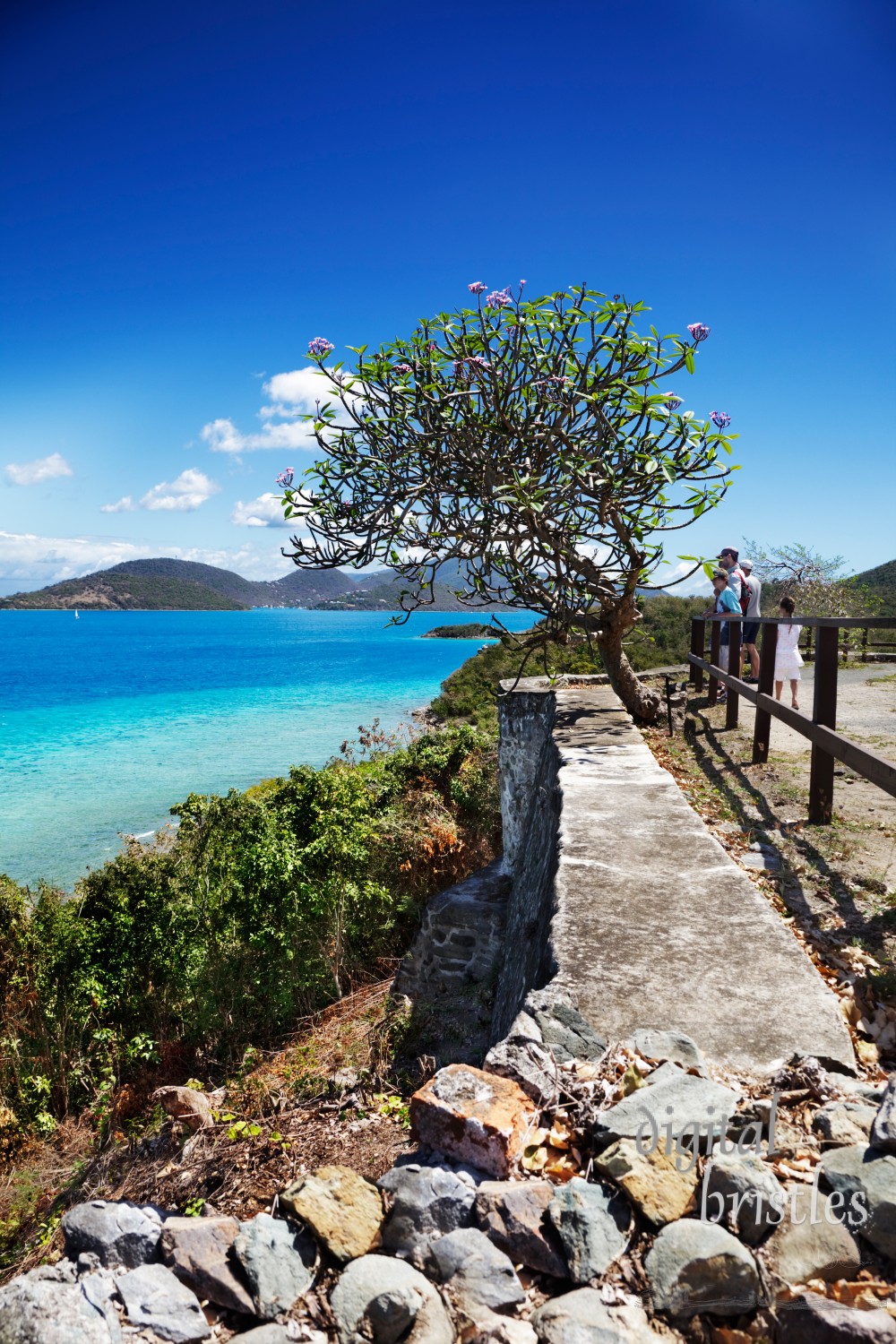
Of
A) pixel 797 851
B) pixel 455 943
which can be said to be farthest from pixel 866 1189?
pixel 455 943

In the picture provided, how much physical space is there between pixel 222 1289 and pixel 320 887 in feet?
18.3

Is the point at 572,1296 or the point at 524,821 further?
the point at 524,821

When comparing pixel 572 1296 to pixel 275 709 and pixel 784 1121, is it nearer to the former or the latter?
pixel 784 1121

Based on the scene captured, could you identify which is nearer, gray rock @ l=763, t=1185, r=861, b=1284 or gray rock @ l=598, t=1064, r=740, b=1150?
gray rock @ l=763, t=1185, r=861, b=1284

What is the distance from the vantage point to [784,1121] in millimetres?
2074

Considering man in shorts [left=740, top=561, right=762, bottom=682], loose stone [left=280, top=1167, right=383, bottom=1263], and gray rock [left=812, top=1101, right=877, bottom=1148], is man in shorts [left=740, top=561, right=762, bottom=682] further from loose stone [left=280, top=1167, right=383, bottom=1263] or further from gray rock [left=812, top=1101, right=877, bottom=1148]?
loose stone [left=280, top=1167, right=383, bottom=1263]

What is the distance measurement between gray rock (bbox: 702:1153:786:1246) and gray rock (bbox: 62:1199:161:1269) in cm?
133

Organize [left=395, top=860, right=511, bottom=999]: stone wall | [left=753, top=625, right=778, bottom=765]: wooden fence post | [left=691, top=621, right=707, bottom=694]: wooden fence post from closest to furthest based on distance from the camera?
[left=395, top=860, right=511, bottom=999]: stone wall, [left=753, top=625, right=778, bottom=765]: wooden fence post, [left=691, top=621, right=707, bottom=694]: wooden fence post

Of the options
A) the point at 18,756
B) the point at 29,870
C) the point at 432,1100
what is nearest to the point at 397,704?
the point at 18,756

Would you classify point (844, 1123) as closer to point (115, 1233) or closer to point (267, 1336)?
point (267, 1336)

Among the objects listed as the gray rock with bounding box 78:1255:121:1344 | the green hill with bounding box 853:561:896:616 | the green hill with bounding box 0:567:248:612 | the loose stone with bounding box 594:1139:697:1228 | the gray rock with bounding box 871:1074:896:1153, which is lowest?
the gray rock with bounding box 78:1255:121:1344

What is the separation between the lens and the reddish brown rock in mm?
2004

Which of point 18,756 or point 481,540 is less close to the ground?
point 481,540

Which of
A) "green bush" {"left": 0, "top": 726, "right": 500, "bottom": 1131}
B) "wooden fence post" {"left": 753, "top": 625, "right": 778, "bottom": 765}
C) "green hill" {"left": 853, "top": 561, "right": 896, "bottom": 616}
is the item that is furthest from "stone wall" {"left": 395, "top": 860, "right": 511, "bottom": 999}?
"green hill" {"left": 853, "top": 561, "right": 896, "bottom": 616}
